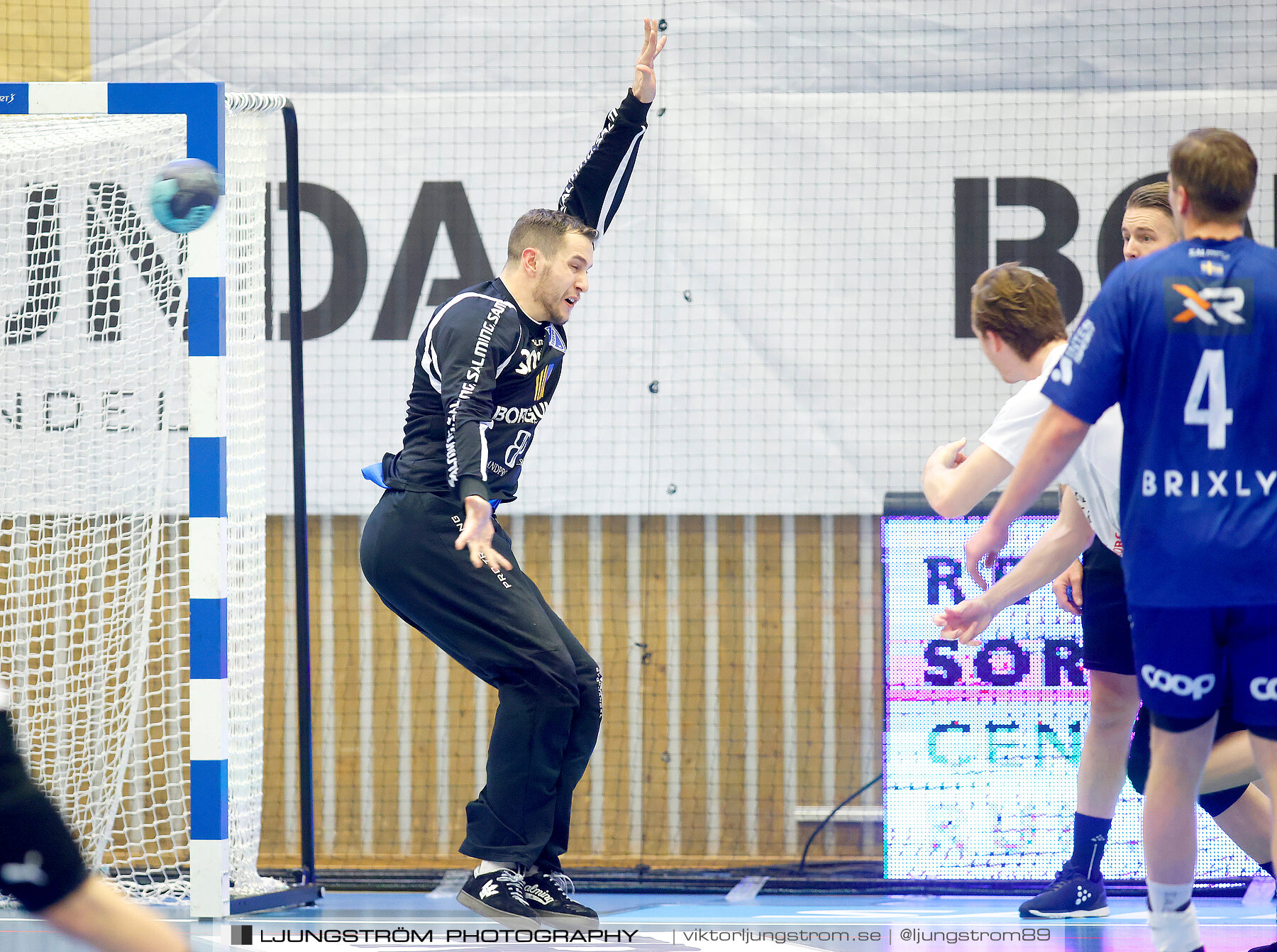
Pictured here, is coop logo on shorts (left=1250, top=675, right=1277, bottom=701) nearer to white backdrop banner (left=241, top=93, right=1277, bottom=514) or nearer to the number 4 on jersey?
the number 4 on jersey

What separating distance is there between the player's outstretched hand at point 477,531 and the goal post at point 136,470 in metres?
1.11

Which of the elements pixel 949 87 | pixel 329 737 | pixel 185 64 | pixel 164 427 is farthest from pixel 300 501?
pixel 949 87

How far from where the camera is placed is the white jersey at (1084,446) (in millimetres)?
3256

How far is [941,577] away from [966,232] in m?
1.70

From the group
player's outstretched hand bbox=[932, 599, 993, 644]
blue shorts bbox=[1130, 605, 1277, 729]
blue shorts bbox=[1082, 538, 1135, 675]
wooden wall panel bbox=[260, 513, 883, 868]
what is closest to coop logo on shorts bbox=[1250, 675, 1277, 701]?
blue shorts bbox=[1130, 605, 1277, 729]

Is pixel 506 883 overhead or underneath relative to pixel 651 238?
underneath

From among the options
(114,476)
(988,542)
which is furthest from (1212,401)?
(114,476)

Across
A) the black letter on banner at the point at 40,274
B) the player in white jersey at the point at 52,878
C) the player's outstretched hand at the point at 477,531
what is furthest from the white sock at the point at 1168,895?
the black letter on banner at the point at 40,274

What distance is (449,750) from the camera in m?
5.90

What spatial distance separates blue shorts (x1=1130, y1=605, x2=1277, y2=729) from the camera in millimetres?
2611

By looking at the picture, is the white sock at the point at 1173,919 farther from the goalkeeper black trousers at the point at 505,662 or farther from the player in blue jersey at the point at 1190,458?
the goalkeeper black trousers at the point at 505,662

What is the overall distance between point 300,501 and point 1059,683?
2.85 metres

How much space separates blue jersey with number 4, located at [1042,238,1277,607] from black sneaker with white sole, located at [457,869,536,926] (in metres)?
1.76

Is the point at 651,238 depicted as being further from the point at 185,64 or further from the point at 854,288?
the point at 185,64
